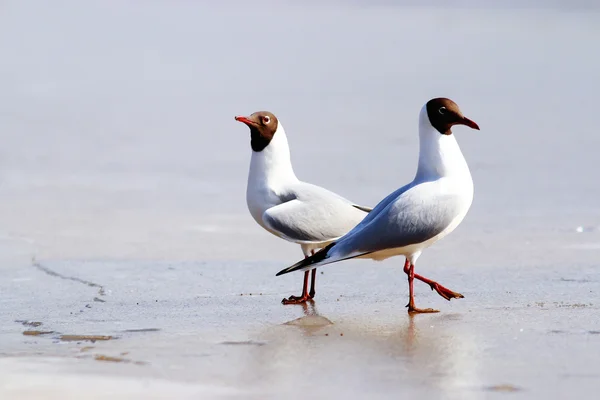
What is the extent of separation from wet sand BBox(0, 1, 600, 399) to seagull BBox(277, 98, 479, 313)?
0.27 metres

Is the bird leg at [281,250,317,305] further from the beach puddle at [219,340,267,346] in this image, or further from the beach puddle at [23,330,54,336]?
the beach puddle at [23,330,54,336]

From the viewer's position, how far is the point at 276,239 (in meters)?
8.30

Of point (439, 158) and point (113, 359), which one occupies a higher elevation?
point (439, 158)

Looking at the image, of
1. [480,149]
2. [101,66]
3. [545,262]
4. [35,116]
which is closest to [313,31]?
[101,66]

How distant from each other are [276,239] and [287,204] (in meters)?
1.53

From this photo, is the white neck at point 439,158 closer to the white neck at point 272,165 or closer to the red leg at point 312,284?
the red leg at point 312,284

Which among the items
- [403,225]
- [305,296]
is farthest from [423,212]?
[305,296]

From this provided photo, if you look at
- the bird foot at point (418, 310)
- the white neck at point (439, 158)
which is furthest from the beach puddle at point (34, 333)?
the white neck at point (439, 158)

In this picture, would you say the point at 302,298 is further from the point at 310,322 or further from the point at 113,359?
the point at 113,359

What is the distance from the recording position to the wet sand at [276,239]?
4.54 m

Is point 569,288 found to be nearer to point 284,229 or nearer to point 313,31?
point 284,229

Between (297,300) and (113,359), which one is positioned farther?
(297,300)

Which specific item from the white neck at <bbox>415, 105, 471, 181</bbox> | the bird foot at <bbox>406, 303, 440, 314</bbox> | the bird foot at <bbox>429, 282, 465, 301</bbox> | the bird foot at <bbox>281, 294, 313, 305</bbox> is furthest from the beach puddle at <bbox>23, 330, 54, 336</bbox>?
the white neck at <bbox>415, 105, 471, 181</bbox>

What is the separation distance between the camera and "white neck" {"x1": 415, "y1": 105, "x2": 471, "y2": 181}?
243 inches
